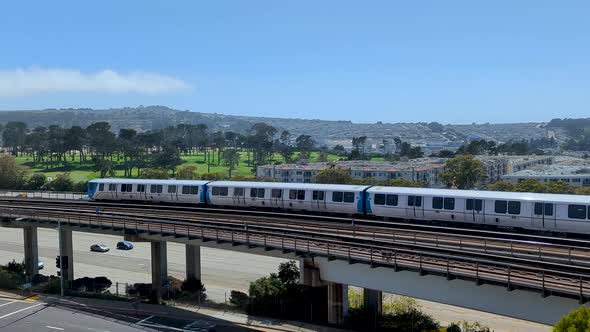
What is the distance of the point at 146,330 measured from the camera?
34.2m

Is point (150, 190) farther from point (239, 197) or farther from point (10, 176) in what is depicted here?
point (10, 176)

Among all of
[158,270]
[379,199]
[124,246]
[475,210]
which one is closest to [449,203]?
[475,210]

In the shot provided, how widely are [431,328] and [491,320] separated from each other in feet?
38.0

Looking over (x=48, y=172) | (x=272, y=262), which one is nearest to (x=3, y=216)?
(x=272, y=262)

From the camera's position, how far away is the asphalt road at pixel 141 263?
183ft

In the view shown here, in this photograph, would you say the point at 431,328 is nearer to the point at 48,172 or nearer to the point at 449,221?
the point at 449,221

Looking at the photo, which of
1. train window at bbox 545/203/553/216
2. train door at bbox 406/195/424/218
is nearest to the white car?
train door at bbox 406/195/424/218

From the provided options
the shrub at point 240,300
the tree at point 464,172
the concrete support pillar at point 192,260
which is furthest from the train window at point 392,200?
the tree at point 464,172

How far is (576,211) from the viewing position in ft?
99.6

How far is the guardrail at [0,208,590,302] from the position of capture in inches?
893

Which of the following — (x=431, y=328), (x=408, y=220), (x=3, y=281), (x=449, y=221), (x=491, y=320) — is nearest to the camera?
(x=431, y=328)

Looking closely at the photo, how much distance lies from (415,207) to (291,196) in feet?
33.2

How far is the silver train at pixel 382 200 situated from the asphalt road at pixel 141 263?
8.06 meters

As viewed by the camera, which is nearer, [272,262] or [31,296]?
[31,296]
